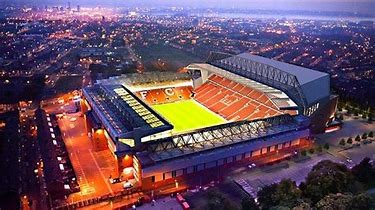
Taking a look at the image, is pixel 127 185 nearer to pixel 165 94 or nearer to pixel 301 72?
pixel 165 94

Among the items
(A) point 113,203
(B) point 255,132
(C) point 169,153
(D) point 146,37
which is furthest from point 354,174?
(D) point 146,37

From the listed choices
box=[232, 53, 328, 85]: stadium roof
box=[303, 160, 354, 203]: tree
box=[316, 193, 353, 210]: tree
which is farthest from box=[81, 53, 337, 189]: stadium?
box=[316, 193, 353, 210]: tree

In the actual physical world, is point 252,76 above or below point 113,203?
above

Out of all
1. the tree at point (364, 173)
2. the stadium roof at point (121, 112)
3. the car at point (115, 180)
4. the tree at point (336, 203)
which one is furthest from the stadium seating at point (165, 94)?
the tree at point (336, 203)

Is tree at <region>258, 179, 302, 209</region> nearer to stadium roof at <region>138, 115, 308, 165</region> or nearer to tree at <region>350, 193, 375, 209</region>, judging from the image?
tree at <region>350, 193, 375, 209</region>

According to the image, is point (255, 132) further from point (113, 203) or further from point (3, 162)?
point (3, 162)

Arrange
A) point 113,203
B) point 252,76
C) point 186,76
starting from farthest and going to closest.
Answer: point 186,76
point 252,76
point 113,203

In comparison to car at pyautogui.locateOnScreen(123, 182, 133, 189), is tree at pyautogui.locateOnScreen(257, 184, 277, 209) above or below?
above

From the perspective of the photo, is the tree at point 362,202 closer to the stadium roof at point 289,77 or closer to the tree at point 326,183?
the tree at point 326,183
